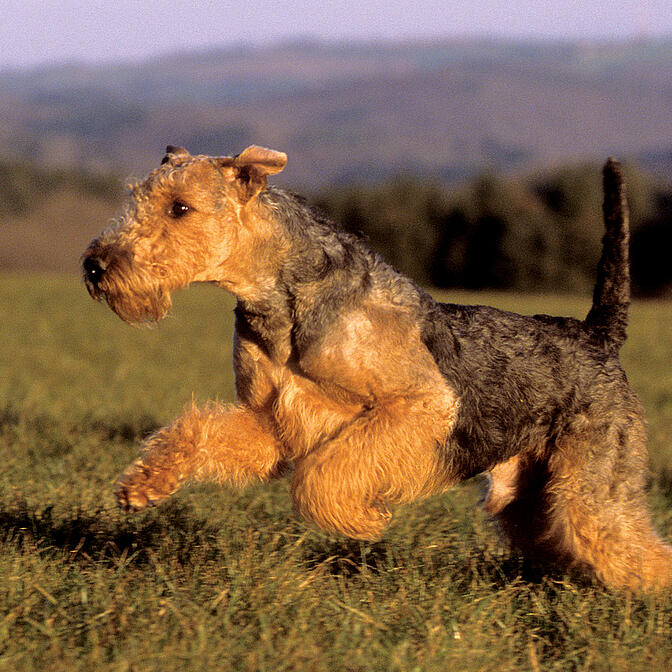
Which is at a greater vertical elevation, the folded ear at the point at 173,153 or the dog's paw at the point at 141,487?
the folded ear at the point at 173,153

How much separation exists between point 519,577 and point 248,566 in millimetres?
1409

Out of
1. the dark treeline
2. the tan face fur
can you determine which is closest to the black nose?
the tan face fur

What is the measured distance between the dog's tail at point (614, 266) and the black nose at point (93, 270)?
2702mm

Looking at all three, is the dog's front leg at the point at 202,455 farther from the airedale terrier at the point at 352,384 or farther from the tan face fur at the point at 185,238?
the tan face fur at the point at 185,238

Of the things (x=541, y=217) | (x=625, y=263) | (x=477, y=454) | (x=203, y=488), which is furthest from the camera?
(x=541, y=217)

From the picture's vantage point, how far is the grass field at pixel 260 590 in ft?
10.6

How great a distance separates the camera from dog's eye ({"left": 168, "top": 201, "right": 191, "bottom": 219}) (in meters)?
4.07

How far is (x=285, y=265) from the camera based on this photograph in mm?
4172

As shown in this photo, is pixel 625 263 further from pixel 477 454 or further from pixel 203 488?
pixel 203 488

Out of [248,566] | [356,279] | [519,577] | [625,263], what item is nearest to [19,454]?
[248,566]

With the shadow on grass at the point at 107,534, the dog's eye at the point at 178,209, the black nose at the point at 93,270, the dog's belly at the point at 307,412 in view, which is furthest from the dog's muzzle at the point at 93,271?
the shadow on grass at the point at 107,534

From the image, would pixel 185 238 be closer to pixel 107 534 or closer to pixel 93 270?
pixel 93 270

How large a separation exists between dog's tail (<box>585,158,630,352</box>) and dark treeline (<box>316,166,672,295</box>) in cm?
4117

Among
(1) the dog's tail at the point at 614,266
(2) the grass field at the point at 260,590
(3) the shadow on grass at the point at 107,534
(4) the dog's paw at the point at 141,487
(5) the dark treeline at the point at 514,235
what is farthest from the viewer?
(5) the dark treeline at the point at 514,235
